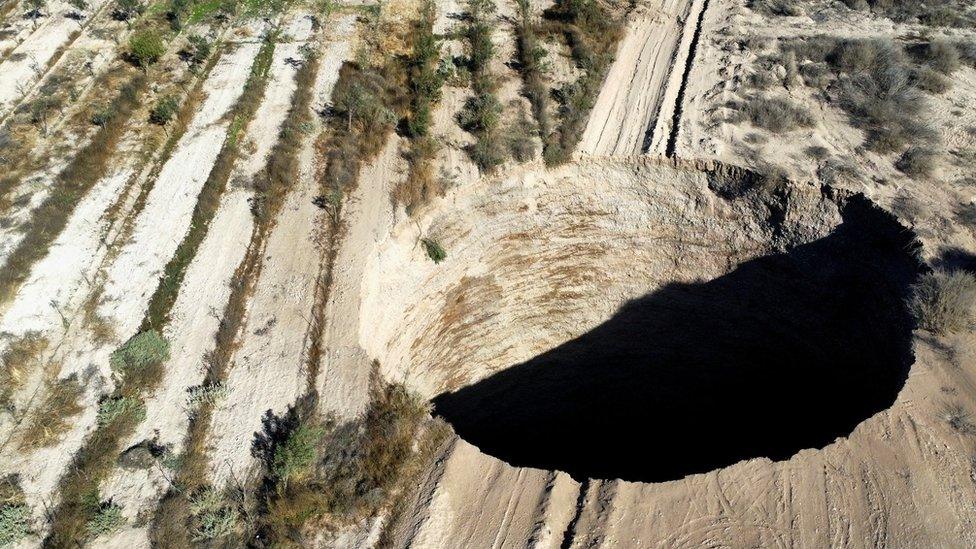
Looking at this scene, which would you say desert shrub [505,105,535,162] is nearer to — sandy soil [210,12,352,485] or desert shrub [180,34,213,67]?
sandy soil [210,12,352,485]

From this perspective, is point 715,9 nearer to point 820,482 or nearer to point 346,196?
point 346,196

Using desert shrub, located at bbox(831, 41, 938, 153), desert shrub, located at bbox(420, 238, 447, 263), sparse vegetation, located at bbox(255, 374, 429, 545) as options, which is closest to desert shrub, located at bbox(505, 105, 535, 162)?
desert shrub, located at bbox(420, 238, 447, 263)

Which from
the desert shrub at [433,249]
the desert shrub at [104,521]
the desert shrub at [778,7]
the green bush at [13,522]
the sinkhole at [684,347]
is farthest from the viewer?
the desert shrub at [778,7]

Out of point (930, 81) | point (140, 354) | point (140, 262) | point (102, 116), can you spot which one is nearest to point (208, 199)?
point (140, 262)

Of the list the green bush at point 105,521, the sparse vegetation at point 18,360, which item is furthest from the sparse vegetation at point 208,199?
the green bush at point 105,521

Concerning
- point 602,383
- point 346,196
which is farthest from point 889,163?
point 346,196

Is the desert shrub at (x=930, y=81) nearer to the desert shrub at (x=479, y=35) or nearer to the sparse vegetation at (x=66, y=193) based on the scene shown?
the desert shrub at (x=479, y=35)
